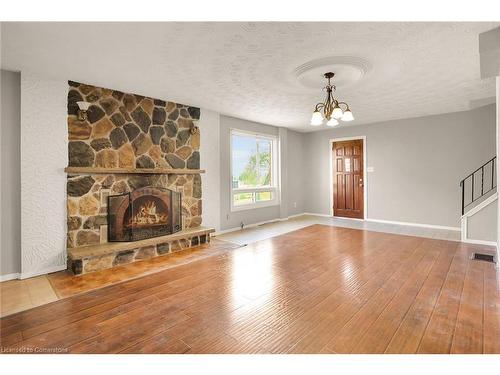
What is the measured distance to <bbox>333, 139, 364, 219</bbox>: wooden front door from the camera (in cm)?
657

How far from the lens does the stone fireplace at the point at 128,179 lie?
11.0 ft

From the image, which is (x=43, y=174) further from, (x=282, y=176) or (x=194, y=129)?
(x=282, y=176)

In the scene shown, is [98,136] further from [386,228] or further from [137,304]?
[386,228]

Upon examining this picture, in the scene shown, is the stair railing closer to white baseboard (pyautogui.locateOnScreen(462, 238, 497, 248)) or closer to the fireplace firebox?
white baseboard (pyautogui.locateOnScreen(462, 238, 497, 248))

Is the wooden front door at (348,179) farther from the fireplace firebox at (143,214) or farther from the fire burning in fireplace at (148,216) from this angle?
the fire burning in fireplace at (148,216)

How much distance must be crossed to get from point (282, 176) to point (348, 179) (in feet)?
5.95

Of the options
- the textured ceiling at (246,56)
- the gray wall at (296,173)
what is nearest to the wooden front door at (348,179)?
the gray wall at (296,173)

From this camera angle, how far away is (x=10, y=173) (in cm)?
296

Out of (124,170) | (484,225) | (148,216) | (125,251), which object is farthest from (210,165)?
(484,225)

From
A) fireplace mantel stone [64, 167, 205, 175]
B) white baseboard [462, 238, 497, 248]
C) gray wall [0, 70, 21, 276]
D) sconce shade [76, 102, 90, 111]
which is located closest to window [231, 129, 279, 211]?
fireplace mantel stone [64, 167, 205, 175]

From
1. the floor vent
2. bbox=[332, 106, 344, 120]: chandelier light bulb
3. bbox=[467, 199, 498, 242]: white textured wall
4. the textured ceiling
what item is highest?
the textured ceiling

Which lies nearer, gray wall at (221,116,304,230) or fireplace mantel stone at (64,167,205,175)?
fireplace mantel stone at (64,167,205,175)

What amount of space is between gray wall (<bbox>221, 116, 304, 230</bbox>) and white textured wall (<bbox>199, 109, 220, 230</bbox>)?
15cm
